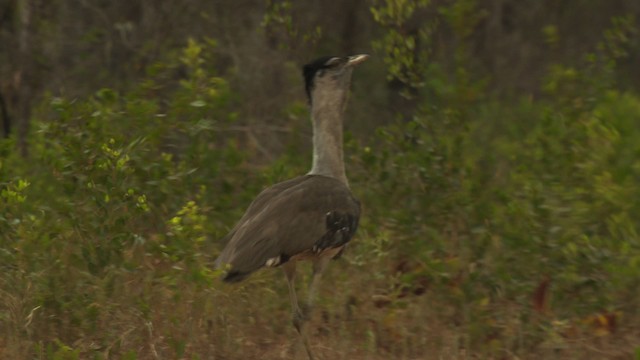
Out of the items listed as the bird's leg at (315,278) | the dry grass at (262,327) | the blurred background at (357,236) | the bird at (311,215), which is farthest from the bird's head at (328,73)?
the dry grass at (262,327)

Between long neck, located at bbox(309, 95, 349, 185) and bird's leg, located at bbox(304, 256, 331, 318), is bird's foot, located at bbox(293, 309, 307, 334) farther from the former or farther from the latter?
long neck, located at bbox(309, 95, 349, 185)

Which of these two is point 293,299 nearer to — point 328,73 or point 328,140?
point 328,140

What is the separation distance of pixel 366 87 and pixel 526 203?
503cm

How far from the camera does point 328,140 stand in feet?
19.3

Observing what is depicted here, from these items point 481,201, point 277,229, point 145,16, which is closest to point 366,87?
point 145,16

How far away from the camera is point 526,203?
6441mm

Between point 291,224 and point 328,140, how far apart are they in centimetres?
63

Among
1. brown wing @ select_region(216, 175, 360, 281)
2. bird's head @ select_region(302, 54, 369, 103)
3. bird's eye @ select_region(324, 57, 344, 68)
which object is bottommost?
brown wing @ select_region(216, 175, 360, 281)

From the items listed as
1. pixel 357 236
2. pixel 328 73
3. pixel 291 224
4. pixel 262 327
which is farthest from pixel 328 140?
pixel 357 236

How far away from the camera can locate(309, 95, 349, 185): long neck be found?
5.86m

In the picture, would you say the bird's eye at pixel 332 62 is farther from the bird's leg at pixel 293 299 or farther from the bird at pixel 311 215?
the bird's leg at pixel 293 299

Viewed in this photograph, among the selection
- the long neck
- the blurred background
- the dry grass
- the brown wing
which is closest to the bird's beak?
the long neck

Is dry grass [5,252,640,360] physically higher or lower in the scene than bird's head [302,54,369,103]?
lower

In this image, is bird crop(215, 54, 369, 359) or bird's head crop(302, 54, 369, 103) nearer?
bird crop(215, 54, 369, 359)
